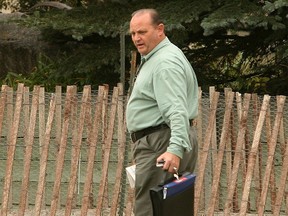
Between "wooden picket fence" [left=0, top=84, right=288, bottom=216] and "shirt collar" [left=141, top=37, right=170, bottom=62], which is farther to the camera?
"wooden picket fence" [left=0, top=84, right=288, bottom=216]

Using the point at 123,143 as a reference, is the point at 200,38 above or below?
above

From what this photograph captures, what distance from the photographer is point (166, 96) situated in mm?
5121

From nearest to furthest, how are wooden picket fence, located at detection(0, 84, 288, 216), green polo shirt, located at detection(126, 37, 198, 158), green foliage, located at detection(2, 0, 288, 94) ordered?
1. green polo shirt, located at detection(126, 37, 198, 158)
2. wooden picket fence, located at detection(0, 84, 288, 216)
3. green foliage, located at detection(2, 0, 288, 94)

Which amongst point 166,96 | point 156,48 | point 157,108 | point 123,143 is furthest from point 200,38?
point 166,96

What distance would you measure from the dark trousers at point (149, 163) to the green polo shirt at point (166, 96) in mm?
94

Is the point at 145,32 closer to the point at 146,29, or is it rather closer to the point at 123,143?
the point at 146,29

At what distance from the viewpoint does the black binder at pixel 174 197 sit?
495cm

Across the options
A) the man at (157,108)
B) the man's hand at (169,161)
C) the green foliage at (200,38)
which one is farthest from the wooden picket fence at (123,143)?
the man's hand at (169,161)

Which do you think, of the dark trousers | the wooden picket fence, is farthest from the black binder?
the wooden picket fence

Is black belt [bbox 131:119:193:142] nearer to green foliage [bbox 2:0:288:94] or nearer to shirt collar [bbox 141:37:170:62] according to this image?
shirt collar [bbox 141:37:170:62]

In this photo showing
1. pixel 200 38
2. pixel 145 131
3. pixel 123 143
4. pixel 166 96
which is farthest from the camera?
pixel 200 38

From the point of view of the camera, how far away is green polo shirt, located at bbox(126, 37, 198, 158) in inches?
199

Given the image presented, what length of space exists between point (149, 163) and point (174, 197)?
46 centimetres

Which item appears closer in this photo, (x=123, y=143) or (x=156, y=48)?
(x=156, y=48)
